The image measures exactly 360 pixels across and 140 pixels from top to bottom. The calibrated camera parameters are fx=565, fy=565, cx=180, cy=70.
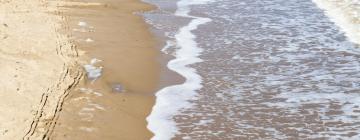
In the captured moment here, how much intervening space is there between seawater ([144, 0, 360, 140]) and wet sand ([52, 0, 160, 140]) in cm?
26

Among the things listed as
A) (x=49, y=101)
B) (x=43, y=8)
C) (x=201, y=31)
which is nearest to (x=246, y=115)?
(x=49, y=101)

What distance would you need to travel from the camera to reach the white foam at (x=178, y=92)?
619 centimetres

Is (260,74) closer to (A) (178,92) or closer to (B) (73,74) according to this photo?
(A) (178,92)

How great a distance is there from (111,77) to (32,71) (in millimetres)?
1081

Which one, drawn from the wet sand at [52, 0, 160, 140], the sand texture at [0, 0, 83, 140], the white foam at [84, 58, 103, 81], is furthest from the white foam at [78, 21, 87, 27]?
the white foam at [84, 58, 103, 81]

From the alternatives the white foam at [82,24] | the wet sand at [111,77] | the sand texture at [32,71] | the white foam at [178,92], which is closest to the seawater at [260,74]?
the white foam at [178,92]

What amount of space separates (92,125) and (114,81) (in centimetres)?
168

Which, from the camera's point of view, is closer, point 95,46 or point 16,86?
point 16,86

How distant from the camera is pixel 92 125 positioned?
6129mm

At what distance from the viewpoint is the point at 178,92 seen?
24.3 feet

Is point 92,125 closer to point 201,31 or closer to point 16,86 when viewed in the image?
point 16,86

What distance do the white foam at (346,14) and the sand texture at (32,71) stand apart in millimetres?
5340

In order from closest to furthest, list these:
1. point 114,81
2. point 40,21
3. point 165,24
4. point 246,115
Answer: point 246,115
point 114,81
point 40,21
point 165,24

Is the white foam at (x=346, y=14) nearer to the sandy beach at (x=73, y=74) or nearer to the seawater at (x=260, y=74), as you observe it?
the seawater at (x=260, y=74)
